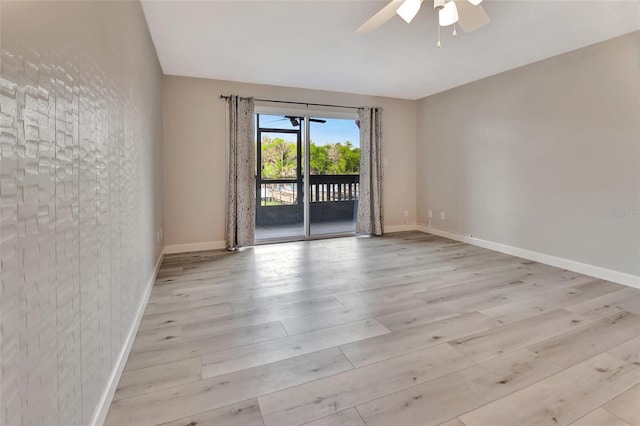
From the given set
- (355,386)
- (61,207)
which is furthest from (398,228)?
(61,207)

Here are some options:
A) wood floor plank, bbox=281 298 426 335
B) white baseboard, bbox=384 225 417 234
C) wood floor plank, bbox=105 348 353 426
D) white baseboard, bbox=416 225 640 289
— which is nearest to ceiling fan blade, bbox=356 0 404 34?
wood floor plank, bbox=281 298 426 335

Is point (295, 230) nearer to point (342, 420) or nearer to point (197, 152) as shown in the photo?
point (197, 152)

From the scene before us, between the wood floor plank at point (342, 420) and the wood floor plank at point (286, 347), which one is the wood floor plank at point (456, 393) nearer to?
the wood floor plank at point (342, 420)

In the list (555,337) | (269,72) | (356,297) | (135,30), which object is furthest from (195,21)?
(555,337)

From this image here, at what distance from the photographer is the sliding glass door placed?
475 cm

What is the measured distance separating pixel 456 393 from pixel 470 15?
95.8 inches

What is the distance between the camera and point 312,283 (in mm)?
3021

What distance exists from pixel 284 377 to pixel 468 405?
91 cm

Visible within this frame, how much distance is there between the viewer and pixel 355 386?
1551 mm

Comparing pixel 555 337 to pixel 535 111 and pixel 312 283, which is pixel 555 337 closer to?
pixel 312 283

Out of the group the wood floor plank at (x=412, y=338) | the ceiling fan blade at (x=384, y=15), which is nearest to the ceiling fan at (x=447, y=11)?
the ceiling fan blade at (x=384, y=15)

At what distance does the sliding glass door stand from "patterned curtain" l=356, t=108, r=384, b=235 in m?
0.20

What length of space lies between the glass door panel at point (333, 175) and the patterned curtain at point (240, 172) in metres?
1.00

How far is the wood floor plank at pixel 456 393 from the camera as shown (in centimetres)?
136
